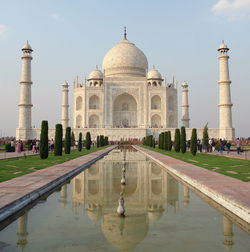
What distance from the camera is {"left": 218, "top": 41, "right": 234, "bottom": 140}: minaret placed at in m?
29.3

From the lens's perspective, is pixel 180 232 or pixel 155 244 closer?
pixel 155 244

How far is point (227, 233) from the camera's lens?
2803 mm

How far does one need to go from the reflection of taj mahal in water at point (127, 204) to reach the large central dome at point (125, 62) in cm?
3278

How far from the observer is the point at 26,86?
30312 millimetres

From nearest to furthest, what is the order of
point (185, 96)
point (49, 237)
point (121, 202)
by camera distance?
point (49, 237) < point (121, 202) < point (185, 96)

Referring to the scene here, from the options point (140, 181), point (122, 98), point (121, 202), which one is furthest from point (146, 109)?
point (121, 202)

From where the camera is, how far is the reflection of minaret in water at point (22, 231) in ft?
8.30

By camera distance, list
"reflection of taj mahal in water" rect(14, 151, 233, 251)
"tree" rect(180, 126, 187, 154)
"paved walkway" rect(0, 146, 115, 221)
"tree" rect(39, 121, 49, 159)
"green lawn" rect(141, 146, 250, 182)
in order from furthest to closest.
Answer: "tree" rect(180, 126, 187, 154)
"tree" rect(39, 121, 49, 159)
"green lawn" rect(141, 146, 250, 182)
"paved walkway" rect(0, 146, 115, 221)
"reflection of taj mahal in water" rect(14, 151, 233, 251)

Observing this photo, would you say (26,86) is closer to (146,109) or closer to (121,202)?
(146,109)

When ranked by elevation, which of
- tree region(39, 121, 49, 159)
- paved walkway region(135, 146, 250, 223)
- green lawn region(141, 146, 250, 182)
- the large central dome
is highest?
the large central dome

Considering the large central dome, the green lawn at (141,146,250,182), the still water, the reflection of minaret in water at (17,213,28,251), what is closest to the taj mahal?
Result: the large central dome

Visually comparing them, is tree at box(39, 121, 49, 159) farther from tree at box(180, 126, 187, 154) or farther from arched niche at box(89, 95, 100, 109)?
arched niche at box(89, 95, 100, 109)

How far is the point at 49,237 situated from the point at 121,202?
96cm

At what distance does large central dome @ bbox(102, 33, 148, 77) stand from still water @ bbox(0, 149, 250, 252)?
113ft
